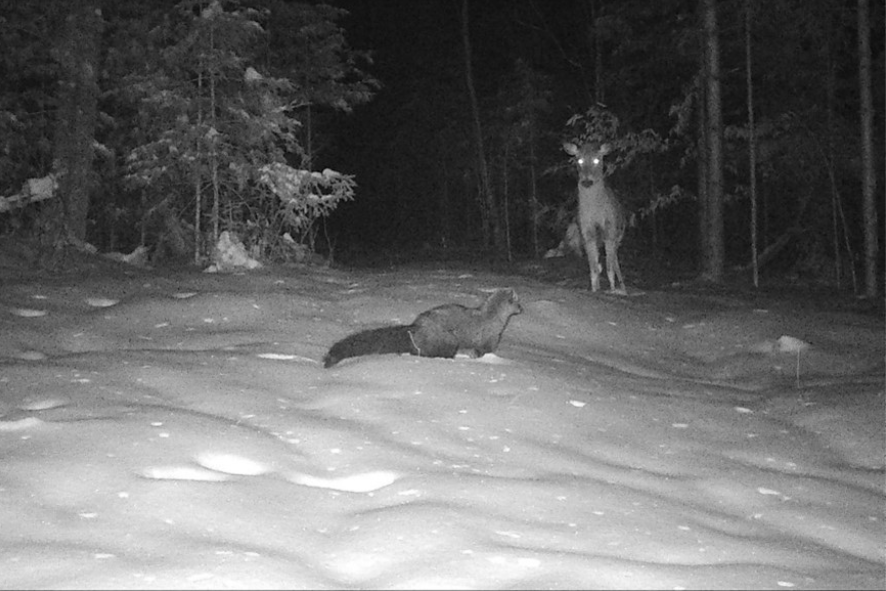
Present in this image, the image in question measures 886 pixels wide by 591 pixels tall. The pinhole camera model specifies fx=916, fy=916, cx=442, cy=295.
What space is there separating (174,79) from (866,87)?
1416cm

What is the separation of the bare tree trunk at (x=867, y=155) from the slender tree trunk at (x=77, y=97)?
16.1 meters

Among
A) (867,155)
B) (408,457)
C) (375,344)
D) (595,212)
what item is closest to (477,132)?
(867,155)

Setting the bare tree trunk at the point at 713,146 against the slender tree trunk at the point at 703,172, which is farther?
the slender tree trunk at the point at 703,172

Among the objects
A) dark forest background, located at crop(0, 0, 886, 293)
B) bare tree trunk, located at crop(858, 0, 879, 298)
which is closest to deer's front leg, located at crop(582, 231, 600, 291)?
dark forest background, located at crop(0, 0, 886, 293)

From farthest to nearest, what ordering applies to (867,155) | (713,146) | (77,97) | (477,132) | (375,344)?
(477,132)
(77,97)
(713,146)
(867,155)
(375,344)

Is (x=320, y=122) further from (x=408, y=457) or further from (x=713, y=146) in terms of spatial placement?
(x=408, y=457)

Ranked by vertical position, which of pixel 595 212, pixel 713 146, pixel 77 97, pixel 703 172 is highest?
pixel 77 97

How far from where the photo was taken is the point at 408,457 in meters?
6.09

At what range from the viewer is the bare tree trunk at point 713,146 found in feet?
64.0

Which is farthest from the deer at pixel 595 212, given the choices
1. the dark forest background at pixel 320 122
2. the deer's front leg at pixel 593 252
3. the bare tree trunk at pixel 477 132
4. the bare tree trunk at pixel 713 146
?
the bare tree trunk at pixel 477 132

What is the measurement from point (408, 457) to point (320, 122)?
39048 mm

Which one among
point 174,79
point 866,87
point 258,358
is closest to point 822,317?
point 866,87

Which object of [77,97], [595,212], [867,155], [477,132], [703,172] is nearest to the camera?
[595,212]

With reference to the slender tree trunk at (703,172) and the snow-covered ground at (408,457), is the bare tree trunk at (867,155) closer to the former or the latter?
the slender tree trunk at (703,172)
